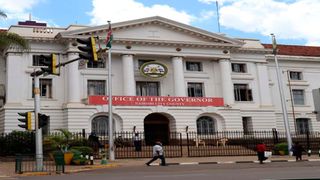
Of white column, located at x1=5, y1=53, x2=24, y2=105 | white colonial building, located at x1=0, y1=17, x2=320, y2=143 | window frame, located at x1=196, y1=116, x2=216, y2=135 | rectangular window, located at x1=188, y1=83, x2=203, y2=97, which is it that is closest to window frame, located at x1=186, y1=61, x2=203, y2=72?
white colonial building, located at x1=0, y1=17, x2=320, y2=143

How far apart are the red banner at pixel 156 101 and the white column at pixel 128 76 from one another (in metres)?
1.38

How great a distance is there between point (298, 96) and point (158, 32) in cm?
1919

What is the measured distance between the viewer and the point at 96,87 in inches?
1709

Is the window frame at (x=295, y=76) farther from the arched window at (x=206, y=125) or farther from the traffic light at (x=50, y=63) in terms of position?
the traffic light at (x=50, y=63)

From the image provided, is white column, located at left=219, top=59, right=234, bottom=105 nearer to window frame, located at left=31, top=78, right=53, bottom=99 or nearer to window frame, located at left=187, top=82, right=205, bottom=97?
window frame, located at left=187, top=82, right=205, bottom=97

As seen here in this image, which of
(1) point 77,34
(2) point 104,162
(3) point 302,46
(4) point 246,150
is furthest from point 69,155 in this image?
(3) point 302,46

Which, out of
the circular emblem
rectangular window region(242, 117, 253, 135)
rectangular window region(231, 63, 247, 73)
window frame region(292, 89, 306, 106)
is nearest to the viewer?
the circular emblem

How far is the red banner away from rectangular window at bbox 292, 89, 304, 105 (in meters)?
11.8

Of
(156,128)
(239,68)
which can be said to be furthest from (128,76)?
(239,68)

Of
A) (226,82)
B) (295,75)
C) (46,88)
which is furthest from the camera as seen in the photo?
(295,75)

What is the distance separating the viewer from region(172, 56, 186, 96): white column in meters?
44.2

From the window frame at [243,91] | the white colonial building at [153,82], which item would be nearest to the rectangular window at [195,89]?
the white colonial building at [153,82]

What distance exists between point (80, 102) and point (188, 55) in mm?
12024

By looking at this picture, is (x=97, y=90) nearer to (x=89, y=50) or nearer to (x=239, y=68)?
(x=239, y=68)
